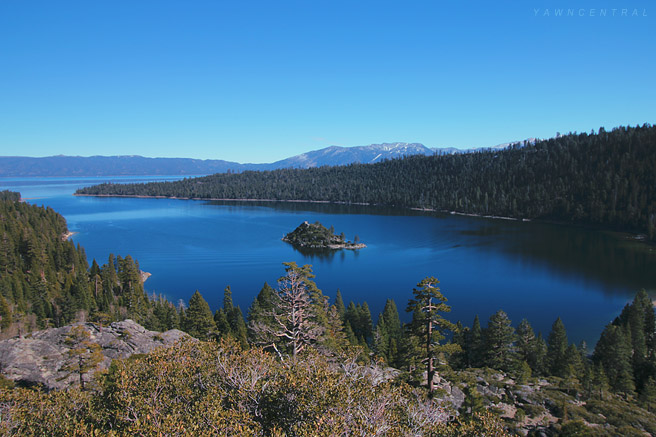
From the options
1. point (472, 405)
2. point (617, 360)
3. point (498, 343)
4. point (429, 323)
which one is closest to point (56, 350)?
point (429, 323)

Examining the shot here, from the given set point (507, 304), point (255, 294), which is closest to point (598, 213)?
point (507, 304)

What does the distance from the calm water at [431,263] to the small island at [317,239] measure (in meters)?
4.04

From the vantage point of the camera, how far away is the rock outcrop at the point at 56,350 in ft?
84.6

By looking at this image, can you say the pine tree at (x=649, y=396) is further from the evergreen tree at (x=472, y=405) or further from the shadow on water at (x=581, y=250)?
the shadow on water at (x=581, y=250)

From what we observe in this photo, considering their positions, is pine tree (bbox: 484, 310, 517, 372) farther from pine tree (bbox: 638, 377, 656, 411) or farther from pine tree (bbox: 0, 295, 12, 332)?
pine tree (bbox: 0, 295, 12, 332)

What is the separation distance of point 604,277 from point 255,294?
6972 centimetres

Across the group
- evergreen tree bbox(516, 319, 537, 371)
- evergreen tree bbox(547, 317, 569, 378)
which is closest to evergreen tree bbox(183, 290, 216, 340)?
evergreen tree bbox(516, 319, 537, 371)

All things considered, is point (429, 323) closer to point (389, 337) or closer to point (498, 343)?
point (498, 343)

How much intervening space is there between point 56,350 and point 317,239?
92.9m

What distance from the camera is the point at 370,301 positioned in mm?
66250

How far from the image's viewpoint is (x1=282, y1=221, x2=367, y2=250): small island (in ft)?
383

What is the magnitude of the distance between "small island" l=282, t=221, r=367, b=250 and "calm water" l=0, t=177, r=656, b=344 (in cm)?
404

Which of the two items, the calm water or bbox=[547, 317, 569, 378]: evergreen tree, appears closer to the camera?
bbox=[547, 317, 569, 378]: evergreen tree

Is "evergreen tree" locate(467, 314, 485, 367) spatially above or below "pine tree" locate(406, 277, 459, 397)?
below
